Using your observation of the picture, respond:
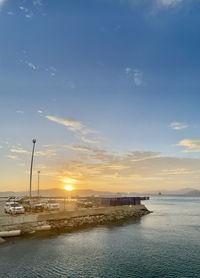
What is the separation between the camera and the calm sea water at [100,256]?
22922 millimetres

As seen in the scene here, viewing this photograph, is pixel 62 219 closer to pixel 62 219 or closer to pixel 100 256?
pixel 62 219

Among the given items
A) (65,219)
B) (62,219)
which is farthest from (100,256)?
(65,219)

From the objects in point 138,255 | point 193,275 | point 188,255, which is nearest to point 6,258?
point 138,255

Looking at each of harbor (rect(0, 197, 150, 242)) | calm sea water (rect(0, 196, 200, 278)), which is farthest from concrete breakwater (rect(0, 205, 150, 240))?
calm sea water (rect(0, 196, 200, 278))

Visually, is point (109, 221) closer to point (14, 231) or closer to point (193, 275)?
point (14, 231)

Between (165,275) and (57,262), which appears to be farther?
(57,262)

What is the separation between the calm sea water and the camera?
2292 cm

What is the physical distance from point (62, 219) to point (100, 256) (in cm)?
2095

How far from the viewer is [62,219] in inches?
1860

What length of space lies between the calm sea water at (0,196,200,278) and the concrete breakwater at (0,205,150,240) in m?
3.52

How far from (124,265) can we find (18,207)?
27291 mm

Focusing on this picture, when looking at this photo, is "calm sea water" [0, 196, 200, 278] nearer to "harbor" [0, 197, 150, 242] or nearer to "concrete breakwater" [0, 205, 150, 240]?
"harbor" [0, 197, 150, 242]

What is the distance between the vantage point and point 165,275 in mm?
22578

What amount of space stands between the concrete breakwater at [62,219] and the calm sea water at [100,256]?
3.52m
